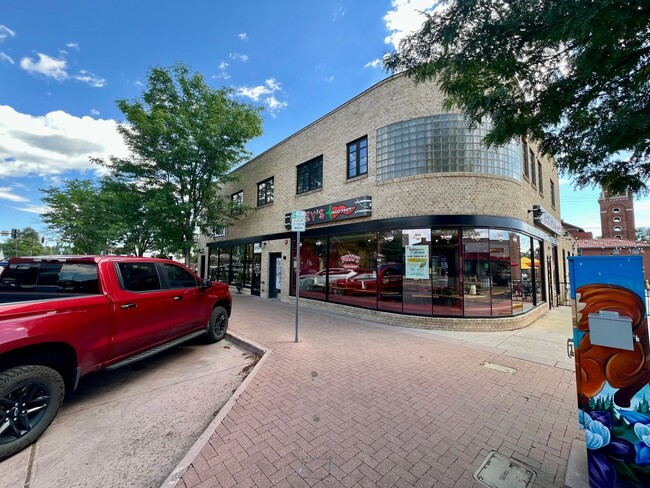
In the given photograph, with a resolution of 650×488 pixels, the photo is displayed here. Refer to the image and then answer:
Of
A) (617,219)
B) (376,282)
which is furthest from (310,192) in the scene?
(617,219)

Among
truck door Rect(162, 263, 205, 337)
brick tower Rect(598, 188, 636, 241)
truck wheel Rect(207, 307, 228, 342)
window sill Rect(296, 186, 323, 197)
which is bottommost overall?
truck wheel Rect(207, 307, 228, 342)

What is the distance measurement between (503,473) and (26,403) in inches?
190

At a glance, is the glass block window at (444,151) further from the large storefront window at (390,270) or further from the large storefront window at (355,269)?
the large storefront window at (355,269)

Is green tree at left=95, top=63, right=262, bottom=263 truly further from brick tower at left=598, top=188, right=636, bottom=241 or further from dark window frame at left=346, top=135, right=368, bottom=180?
brick tower at left=598, top=188, right=636, bottom=241

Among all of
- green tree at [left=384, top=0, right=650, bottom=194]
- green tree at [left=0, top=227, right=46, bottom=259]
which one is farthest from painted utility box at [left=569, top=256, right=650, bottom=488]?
green tree at [left=0, top=227, right=46, bottom=259]

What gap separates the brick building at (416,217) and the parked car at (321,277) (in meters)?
0.05

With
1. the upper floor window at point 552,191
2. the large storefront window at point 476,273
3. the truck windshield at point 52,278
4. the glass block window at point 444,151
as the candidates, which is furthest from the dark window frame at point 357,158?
the upper floor window at point 552,191

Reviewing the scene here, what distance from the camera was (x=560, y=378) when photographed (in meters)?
4.72

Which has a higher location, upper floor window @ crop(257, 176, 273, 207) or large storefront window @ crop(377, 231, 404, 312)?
upper floor window @ crop(257, 176, 273, 207)

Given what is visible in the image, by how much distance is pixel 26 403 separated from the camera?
2998mm

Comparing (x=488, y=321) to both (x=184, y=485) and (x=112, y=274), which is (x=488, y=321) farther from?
(x=112, y=274)

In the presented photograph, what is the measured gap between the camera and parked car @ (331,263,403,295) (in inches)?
357

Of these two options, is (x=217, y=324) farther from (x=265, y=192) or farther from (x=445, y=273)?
(x=265, y=192)

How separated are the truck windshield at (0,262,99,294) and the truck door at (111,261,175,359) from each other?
355 mm
